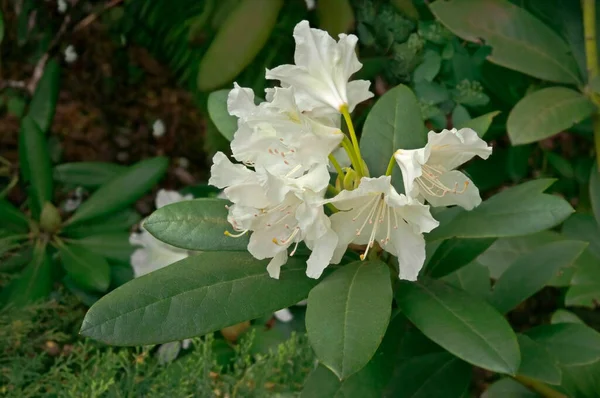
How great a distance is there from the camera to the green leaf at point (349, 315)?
74 cm

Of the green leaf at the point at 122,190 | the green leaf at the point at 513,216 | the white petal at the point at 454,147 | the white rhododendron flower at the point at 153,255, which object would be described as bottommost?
the white rhododendron flower at the point at 153,255

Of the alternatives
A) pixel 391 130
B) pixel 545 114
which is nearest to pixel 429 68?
pixel 545 114

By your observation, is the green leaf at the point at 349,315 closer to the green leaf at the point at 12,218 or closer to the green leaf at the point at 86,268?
the green leaf at the point at 86,268

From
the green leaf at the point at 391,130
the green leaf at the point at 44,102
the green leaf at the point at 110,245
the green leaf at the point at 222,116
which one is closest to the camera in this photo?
the green leaf at the point at 391,130

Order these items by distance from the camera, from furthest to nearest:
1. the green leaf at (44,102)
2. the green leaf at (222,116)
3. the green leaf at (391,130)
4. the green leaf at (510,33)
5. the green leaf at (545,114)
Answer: the green leaf at (44,102) → the green leaf at (510,33) → the green leaf at (545,114) → the green leaf at (222,116) → the green leaf at (391,130)

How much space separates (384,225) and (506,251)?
0.70m

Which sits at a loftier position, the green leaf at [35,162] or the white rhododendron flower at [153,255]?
the green leaf at [35,162]

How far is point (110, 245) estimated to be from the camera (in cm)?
167

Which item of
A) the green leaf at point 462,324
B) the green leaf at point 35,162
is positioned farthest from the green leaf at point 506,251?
the green leaf at point 35,162

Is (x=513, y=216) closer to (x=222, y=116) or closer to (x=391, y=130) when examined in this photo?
(x=391, y=130)

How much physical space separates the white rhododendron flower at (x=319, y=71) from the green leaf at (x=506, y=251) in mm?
723

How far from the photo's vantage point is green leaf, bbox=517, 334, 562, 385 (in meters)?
0.94

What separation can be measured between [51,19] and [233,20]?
96cm

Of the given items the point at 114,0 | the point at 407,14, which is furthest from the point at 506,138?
the point at 114,0
